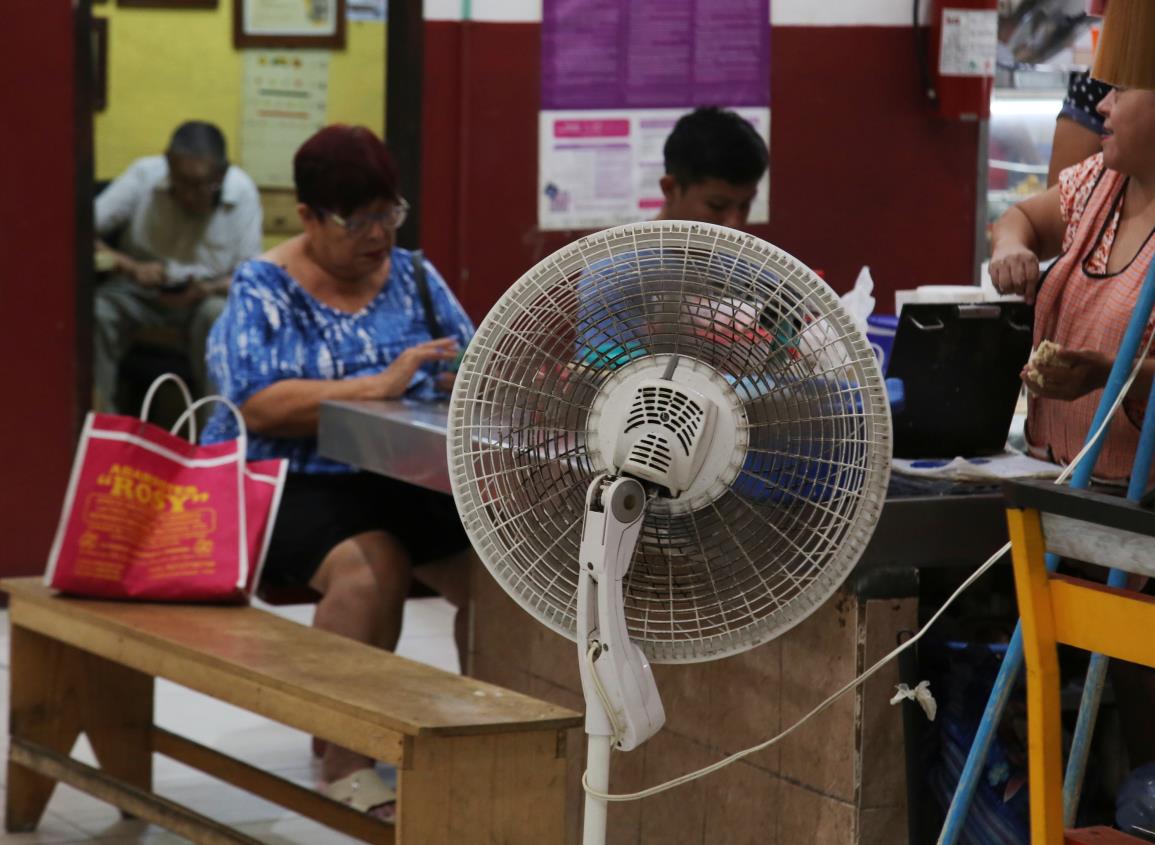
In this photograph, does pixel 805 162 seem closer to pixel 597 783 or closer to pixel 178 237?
pixel 178 237

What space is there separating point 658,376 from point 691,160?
5.99ft

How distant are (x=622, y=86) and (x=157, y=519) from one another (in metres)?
3.06

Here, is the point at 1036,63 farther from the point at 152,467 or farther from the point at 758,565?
the point at 758,565

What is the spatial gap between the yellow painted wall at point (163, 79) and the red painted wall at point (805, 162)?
92 cm

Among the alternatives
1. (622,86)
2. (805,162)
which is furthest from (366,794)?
(805,162)

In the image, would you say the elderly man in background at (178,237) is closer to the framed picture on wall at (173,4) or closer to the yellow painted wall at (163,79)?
the yellow painted wall at (163,79)

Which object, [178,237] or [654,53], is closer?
[654,53]

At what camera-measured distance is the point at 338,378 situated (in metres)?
4.15

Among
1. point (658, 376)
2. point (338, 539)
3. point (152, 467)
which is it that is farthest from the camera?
point (338, 539)

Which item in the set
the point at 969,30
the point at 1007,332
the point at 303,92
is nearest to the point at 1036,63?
the point at 969,30

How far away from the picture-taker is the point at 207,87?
22.8ft

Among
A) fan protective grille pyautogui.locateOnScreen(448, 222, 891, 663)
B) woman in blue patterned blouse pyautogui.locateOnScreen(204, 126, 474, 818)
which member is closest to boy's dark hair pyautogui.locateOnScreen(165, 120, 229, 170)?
woman in blue patterned blouse pyautogui.locateOnScreen(204, 126, 474, 818)

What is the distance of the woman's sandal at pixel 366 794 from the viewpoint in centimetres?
372

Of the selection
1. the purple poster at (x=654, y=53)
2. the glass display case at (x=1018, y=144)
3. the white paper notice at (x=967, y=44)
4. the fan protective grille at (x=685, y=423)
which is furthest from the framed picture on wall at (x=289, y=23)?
the fan protective grille at (x=685, y=423)
